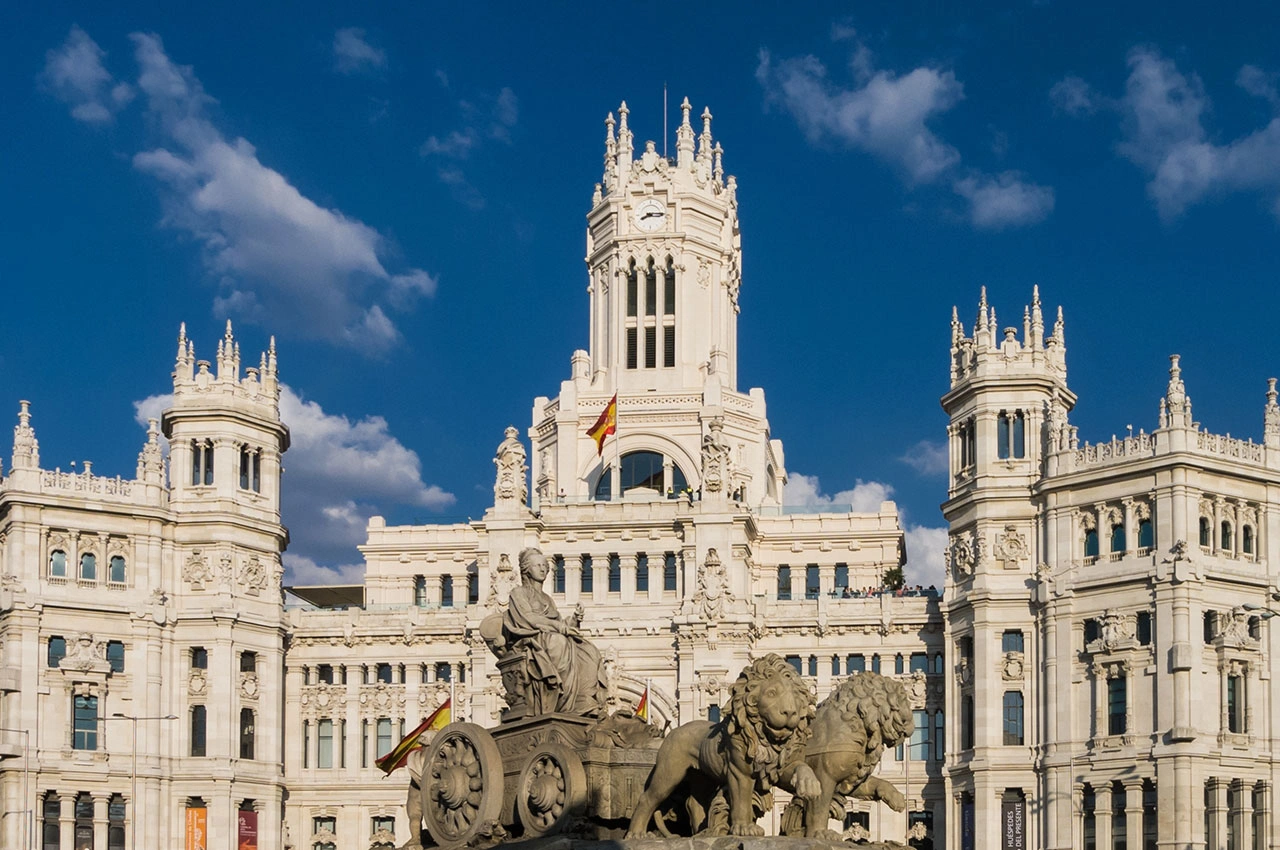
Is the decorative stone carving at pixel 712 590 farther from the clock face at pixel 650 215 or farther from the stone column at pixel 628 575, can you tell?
the clock face at pixel 650 215

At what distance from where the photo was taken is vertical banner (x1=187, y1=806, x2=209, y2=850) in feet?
272

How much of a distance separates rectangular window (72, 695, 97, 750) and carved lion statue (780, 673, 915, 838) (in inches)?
2282

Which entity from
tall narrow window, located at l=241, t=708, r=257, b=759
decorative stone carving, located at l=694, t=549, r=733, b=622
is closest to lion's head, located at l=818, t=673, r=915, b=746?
decorative stone carving, located at l=694, t=549, r=733, b=622

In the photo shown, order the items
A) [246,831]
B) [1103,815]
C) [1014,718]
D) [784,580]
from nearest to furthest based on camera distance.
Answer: [1103,815]
[1014,718]
[246,831]
[784,580]

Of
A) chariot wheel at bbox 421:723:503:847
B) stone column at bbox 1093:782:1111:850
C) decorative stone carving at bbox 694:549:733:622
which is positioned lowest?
stone column at bbox 1093:782:1111:850

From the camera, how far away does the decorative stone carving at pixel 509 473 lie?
8856 cm

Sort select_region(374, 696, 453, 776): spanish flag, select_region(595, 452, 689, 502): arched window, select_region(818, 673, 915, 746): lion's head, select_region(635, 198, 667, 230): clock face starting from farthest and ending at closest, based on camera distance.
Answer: select_region(635, 198, 667, 230): clock face
select_region(595, 452, 689, 502): arched window
select_region(374, 696, 453, 776): spanish flag
select_region(818, 673, 915, 746): lion's head

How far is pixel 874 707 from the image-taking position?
99.6 ft

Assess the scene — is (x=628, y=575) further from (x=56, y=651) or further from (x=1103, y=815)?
(x=56, y=651)

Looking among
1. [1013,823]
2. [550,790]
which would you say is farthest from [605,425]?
[550,790]

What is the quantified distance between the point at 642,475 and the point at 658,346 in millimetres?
7291

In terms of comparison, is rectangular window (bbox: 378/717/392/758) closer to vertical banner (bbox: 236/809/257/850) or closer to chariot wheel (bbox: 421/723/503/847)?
vertical banner (bbox: 236/809/257/850)

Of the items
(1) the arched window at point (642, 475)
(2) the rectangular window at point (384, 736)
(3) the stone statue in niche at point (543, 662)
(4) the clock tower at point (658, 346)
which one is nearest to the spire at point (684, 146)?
(4) the clock tower at point (658, 346)

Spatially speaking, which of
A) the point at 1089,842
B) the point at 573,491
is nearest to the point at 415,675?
the point at 573,491
